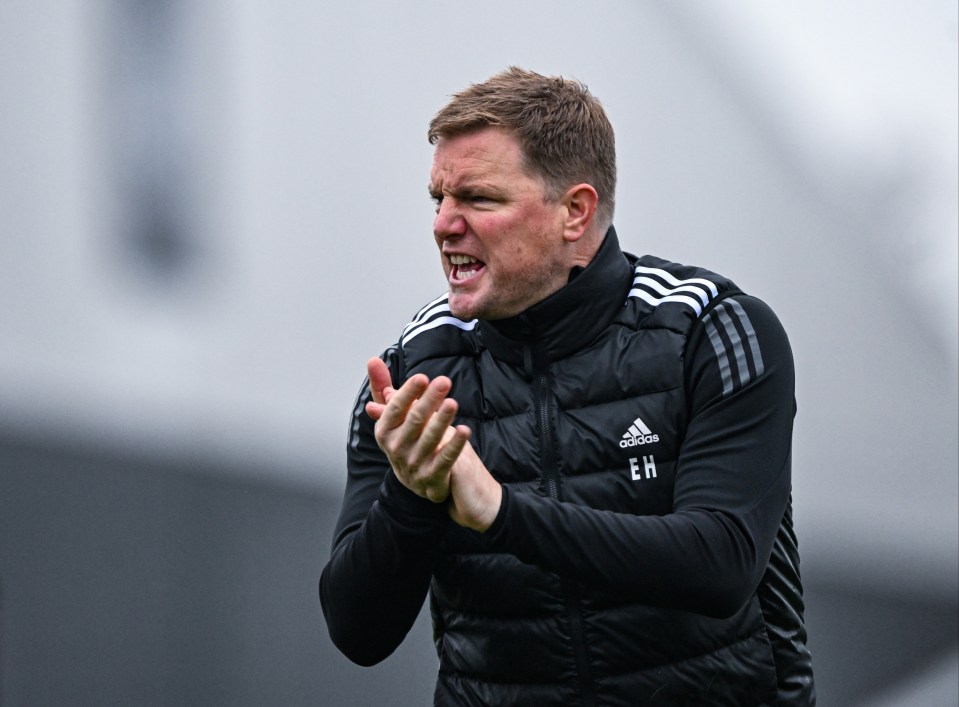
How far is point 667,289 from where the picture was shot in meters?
2.09

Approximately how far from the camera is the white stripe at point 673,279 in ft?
6.76

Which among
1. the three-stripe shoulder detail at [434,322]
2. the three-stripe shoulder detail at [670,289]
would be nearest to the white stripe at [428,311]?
the three-stripe shoulder detail at [434,322]

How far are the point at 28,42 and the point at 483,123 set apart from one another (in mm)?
1022

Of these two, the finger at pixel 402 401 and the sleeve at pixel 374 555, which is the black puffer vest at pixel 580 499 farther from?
the finger at pixel 402 401

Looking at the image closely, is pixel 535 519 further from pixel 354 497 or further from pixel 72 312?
pixel 72 312

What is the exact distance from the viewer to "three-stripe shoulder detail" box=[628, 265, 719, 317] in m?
2.03

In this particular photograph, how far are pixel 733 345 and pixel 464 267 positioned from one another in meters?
0.44

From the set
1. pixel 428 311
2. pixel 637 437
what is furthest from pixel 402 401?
pixel 428 311

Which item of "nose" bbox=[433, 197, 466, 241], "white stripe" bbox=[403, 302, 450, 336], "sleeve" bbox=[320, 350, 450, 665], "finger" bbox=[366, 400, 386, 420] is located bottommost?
"sleeve" bbox=[320, 350, 450, 665]

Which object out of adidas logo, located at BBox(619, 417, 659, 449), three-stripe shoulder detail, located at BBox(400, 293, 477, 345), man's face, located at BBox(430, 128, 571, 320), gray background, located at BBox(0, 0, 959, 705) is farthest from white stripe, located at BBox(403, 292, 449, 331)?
gray background, located at BBox(0, 0, 959, 705)

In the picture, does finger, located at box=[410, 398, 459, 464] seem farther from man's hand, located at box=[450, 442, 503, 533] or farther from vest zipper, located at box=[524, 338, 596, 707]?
vest zipper, located at box=[524, 338, 596, 707]

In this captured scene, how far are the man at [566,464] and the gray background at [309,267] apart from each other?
2.16ft

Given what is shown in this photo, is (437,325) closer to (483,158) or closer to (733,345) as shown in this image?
(483,158)

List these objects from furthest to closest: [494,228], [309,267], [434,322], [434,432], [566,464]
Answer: [309,267] < [434,322] < [494,228] < [566,464] < [434,432]
